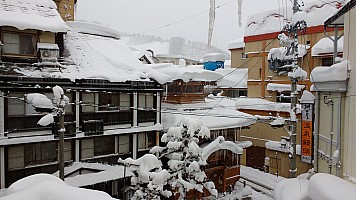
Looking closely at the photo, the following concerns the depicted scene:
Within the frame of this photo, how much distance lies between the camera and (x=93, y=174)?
15844mm

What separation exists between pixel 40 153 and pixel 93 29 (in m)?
10.1

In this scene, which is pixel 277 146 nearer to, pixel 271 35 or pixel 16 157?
pixel 271 35

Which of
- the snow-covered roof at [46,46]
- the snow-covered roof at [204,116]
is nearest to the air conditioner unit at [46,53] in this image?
the snow-covered roof at [46,46]

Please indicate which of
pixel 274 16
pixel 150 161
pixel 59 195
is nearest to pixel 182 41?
pixel 274 16

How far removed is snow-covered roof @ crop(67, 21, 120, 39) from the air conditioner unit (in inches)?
212

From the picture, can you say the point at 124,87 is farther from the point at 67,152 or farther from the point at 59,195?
the point at 59,195

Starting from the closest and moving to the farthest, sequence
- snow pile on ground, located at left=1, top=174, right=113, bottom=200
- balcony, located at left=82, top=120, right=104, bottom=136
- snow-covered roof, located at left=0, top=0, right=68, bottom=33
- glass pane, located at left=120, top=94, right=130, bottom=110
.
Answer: snow pile on ground, located at left=1, top=174, right=113, bottom=200 < snow-covered roof, located at left=0, top=0, right=68, bottom=33 < balcony, located at left=82, top=120, right=104, bottom=136 < glass pane, located at left=120, top=94, right=130, bottom=110

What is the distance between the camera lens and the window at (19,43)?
15.0 meters

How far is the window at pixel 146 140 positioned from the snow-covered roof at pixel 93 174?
7.01ft

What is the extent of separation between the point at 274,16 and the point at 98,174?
68.8 feet

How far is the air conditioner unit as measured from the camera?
15.3m

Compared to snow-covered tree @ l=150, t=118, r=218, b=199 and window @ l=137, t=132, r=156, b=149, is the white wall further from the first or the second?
window @ l=137, t=132, r=156, b=149

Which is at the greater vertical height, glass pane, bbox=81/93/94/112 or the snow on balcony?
Answer: the snow on balcony

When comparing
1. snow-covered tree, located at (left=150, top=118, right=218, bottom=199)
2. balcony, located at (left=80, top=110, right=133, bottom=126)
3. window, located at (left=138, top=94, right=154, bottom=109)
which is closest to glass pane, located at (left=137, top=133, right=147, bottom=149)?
balcony, located at (left=80, top=110, right=133, bottom=126)
